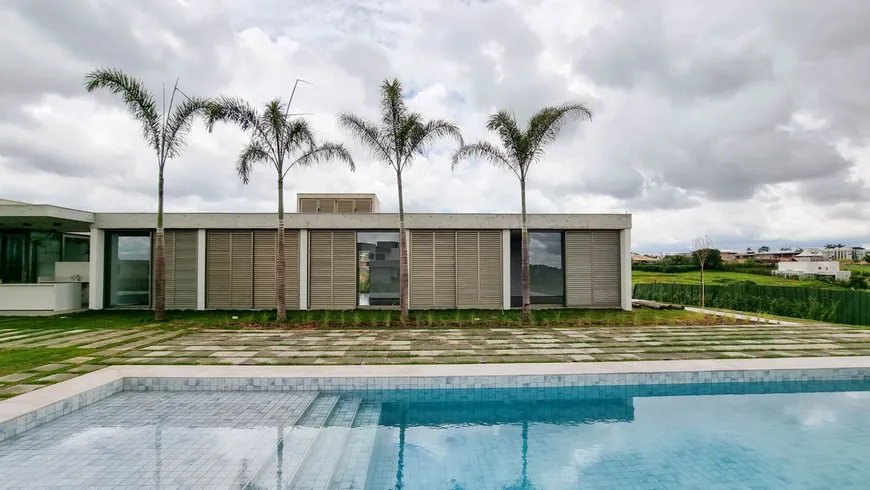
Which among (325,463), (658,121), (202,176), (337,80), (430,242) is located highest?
(337,80)

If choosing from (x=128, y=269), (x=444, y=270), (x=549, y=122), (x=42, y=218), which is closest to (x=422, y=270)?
(x=444, y=270)

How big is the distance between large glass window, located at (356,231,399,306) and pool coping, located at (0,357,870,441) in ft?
30.2

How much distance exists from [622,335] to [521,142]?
6.25m

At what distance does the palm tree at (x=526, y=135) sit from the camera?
12953mm

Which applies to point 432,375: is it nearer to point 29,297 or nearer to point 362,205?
point 362,205

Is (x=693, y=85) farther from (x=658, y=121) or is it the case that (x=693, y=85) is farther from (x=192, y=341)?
(x=192, y=341)

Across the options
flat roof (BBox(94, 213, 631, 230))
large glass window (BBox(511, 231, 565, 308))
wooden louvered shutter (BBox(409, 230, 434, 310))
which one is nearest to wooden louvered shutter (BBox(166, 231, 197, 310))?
flat roof (BBox(94, 213, 631, 230))

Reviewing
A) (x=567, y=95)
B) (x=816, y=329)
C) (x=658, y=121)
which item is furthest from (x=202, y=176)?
(x=816, y=329)

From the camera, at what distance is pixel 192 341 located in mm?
10320

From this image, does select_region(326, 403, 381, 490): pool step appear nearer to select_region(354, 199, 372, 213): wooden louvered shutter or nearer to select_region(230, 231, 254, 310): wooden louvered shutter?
select_region(230, 231, 254, 310): wooden louvered shutter

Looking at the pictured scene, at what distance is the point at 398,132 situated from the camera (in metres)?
13.0

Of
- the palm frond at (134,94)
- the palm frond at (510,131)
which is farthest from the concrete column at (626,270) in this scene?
the palm frond at (134,94)

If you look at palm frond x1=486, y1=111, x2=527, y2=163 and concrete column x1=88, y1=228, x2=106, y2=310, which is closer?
palm frond x1=486, y1=111, x2=527, y2=163

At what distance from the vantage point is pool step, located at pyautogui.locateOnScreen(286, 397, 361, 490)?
4.09m
